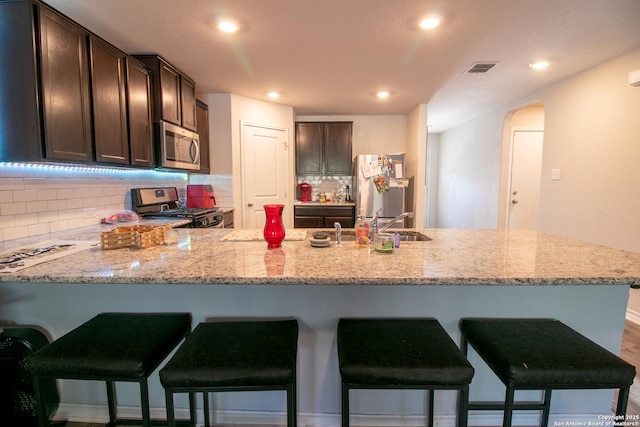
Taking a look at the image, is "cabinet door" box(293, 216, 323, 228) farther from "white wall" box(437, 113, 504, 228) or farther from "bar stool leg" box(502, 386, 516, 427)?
"bar stool leg" box(502, 386, 516, 427)

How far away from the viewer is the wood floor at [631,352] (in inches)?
59.3

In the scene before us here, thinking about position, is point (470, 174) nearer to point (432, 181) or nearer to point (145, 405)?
point (432, 181)

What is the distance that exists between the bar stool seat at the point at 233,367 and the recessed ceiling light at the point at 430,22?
2.10 m

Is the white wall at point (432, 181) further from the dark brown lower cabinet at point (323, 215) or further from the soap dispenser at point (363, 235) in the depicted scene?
the soap dispenser at point (363, 235)

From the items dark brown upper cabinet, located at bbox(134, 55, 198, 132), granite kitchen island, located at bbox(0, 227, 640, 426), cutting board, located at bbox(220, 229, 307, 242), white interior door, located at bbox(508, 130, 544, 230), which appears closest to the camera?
granite kitchen island, located at bbox(0, 227, 640, 426)

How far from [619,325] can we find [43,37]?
128 inches

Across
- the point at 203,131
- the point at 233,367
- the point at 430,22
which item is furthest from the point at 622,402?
the point at 203,131

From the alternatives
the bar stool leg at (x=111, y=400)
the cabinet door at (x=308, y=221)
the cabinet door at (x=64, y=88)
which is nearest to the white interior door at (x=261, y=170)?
the cabinet door at (x=308, y=221)

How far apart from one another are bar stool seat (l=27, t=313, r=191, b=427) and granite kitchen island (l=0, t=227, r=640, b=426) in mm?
177

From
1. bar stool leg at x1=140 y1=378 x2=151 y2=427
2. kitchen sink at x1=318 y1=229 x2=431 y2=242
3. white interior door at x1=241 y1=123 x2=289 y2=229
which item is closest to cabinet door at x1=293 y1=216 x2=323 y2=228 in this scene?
white interior door at x1=241 y1=123 x2=289 y2=229

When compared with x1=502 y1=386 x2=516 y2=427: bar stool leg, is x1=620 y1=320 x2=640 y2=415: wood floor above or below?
below

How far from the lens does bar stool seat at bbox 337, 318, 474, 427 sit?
98cm

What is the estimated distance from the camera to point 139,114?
247 cm

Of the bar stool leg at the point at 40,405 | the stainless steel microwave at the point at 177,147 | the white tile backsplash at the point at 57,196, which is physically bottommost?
the bar stool leg at the point at 40,405
